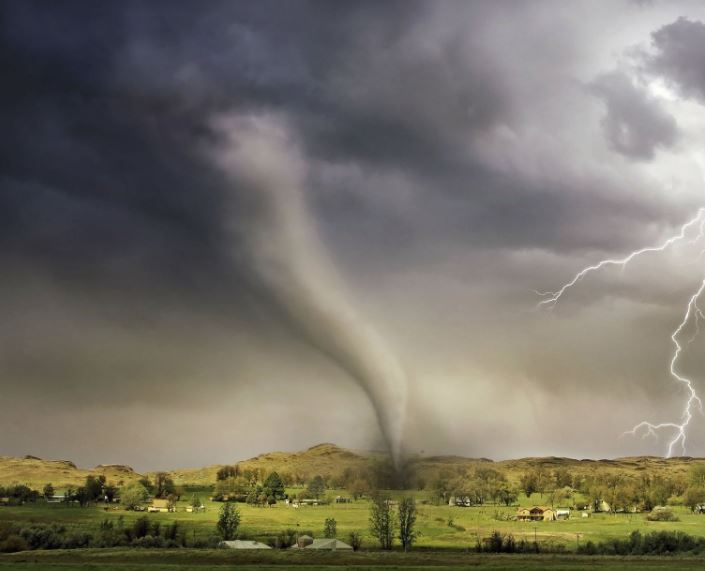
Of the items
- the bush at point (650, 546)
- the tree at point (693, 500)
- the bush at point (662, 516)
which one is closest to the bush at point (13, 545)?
the bush at point (650, 546)

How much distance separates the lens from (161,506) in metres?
194

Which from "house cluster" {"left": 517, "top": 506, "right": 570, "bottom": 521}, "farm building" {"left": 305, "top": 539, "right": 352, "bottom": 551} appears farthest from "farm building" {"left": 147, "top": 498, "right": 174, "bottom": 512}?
"house cluster" {"left": 517, "top": 506, "right": 570, "bottom": 521}

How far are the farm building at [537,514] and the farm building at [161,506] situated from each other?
277 ft

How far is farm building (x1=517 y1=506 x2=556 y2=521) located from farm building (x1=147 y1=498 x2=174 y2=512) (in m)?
84.5

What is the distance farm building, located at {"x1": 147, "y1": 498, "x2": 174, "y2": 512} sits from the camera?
18825 cm

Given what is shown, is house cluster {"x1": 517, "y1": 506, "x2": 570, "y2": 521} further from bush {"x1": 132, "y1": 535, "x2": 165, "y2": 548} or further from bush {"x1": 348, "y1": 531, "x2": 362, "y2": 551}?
bush {"x1": 132, "y1": 535, "x2": 165, "y2": 548}

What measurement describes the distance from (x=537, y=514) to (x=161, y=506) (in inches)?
3694

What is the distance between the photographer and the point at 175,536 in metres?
127

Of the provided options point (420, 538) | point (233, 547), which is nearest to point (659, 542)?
point (420, 538)

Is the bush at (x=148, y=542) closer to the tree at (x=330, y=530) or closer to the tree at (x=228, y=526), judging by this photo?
the tree at (x=228, y=526)

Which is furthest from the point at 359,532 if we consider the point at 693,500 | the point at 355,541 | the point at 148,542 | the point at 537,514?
the point at 693,500

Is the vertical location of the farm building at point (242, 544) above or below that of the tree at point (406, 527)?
below

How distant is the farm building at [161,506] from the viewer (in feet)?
618

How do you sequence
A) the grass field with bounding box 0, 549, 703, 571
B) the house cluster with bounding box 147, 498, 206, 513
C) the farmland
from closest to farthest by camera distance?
the grass field with bounding box 0, 549, 703, 571 → the farmland → the house cluster with bounding box 147, 498, 206, 513
